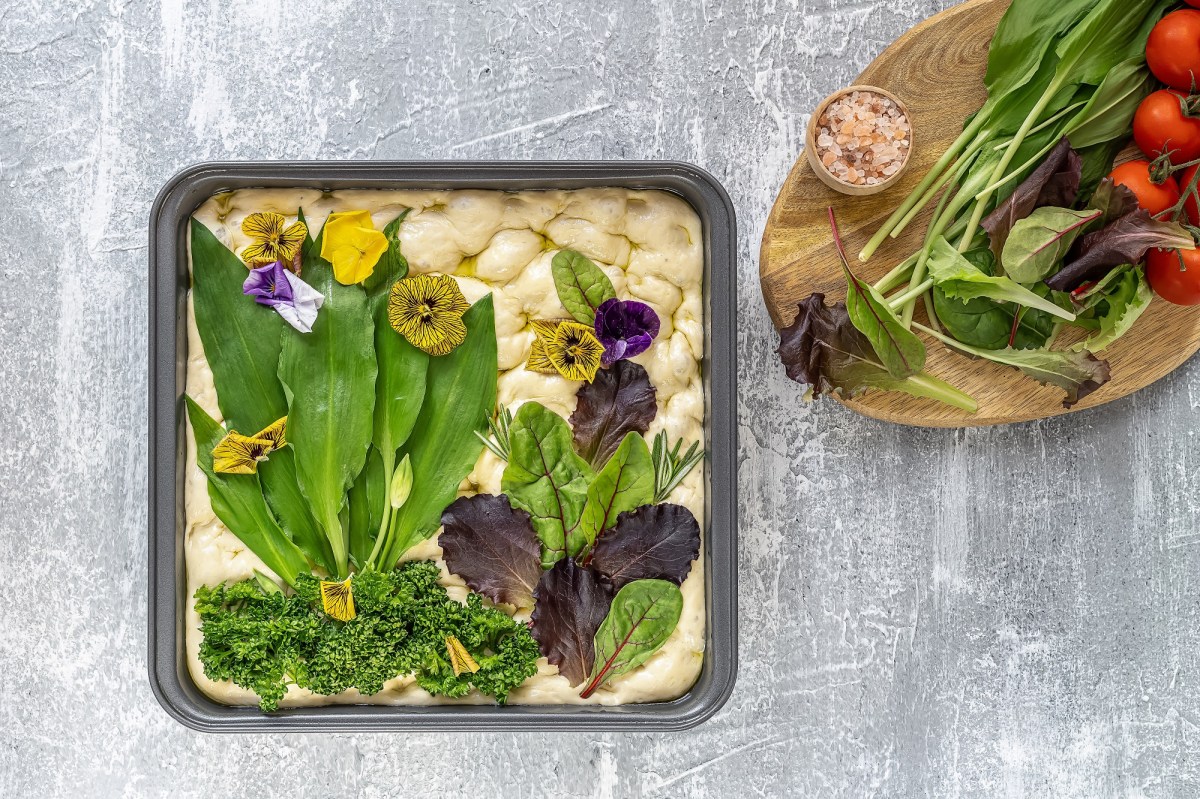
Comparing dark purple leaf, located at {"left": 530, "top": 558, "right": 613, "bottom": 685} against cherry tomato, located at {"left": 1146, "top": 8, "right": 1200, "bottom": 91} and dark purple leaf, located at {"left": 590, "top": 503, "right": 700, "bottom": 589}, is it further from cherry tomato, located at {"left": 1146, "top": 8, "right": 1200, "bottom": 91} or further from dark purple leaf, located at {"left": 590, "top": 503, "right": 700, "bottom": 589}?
cherry tomato, located at {"left": 1146, "top": 8, "right": 1200, "bottom": 91}

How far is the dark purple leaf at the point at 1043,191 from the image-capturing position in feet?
4.04

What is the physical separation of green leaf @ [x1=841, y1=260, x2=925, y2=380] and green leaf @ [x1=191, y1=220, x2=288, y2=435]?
797 millimetres

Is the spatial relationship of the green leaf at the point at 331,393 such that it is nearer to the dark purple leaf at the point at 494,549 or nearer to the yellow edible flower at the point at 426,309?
the yellow edible flower at the point at 426,309

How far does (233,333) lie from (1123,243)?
123cm

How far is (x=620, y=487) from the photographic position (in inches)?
48.5

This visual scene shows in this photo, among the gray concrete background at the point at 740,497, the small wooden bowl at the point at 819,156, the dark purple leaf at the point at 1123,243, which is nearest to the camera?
the dark purple leaf at the point at 1123,243

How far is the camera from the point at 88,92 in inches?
56.2

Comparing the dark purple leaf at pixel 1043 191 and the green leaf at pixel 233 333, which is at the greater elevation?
the dark purple leaf at pixel 1043 191

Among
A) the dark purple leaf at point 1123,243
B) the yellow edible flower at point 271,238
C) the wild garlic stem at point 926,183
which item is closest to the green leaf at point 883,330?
the wild garlic stem at point 926,183

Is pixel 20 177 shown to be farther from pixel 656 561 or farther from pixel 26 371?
pixel 656 561

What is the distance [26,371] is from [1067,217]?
1.59m

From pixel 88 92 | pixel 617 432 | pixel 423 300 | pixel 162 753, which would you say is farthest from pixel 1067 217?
pixel 162 753

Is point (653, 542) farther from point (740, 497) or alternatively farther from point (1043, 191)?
point (1043, 191)

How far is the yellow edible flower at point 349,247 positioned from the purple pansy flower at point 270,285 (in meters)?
0.06
